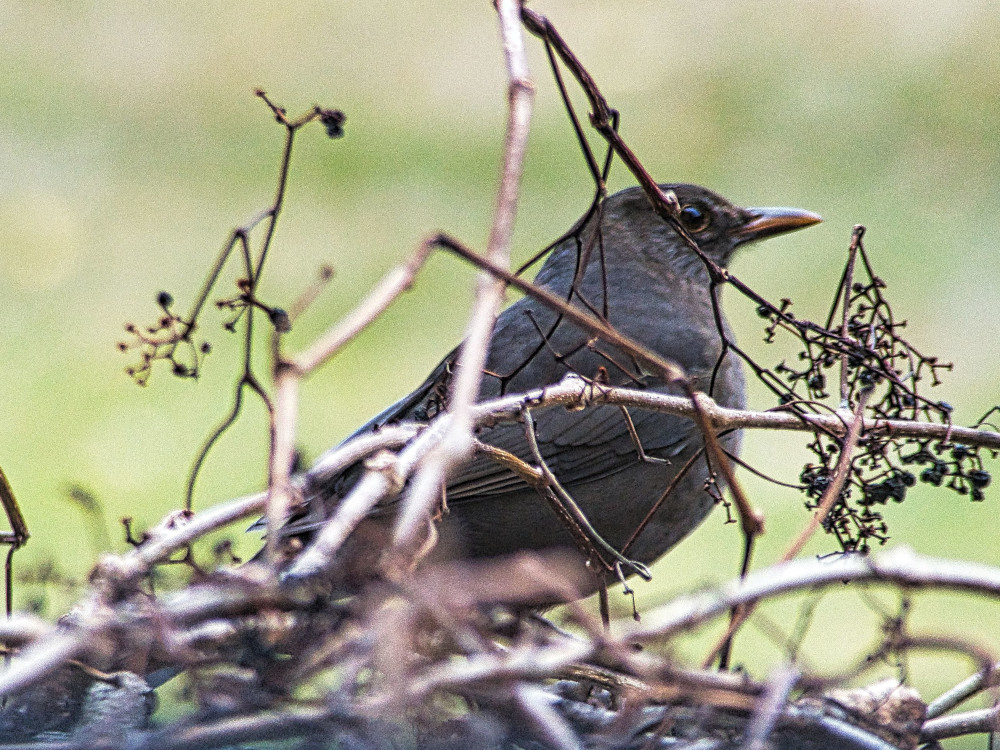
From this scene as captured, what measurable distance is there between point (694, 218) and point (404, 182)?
5.88 m

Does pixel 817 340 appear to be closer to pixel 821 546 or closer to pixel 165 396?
pixel 821 546

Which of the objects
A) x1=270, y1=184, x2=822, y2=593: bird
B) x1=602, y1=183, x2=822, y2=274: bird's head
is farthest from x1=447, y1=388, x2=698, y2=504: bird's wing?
x1=602, y1=183, x2=822, y2=274: bird's head

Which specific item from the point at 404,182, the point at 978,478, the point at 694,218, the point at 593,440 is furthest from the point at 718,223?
the point at 404,182

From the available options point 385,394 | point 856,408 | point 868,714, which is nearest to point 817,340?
point 856,408

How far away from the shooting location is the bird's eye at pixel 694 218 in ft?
16.9

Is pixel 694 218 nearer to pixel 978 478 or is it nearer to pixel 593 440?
pixel 593 440

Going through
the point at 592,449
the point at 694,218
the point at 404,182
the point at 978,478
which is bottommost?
the point at 978,478

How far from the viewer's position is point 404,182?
424 inches

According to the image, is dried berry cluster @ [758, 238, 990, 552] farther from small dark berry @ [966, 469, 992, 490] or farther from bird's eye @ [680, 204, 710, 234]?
bird's eye @ [680, 204, 710, 234]

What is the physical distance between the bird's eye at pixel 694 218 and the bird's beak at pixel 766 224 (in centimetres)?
14

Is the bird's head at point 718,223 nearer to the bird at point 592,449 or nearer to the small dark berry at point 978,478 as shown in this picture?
the bird at point 592,449

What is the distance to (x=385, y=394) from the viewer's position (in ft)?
27.2

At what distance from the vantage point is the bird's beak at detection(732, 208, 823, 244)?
5066 millimetres

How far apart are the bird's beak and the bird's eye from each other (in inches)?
5.4
